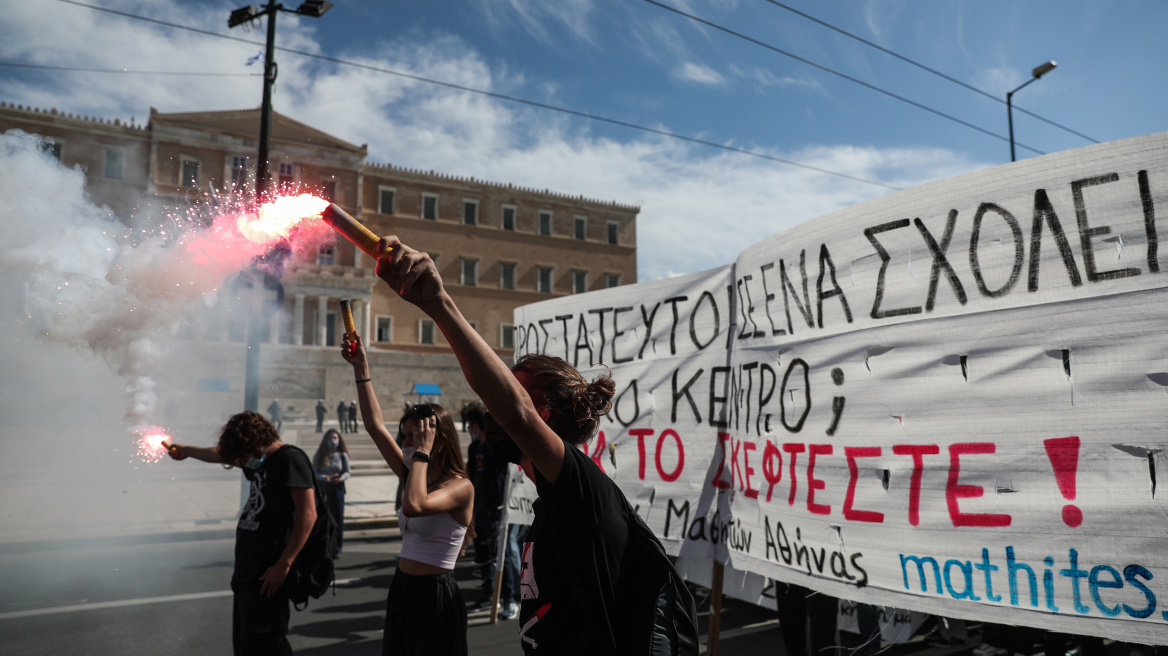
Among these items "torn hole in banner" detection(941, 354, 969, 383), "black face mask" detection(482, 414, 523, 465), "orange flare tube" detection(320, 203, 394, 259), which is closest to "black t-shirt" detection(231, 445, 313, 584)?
"black face mask" detection(482, 414, 523, 465)

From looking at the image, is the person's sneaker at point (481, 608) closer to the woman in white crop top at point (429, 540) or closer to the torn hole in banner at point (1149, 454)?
the woman in white crop top at point (429, 540)

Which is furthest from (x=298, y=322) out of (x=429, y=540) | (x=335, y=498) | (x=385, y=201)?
(x=429, y=540)

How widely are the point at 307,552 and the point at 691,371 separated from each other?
2458 millimetres

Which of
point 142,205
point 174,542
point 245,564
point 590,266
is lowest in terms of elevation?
point 174,542

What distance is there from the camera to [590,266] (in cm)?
5122

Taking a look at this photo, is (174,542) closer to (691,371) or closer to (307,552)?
(307,552)

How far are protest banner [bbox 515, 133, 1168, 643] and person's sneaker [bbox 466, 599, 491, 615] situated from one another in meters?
2.92

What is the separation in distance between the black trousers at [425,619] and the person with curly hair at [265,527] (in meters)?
0.71

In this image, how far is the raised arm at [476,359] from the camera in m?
1.33

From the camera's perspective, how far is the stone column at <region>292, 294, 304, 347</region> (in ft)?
139

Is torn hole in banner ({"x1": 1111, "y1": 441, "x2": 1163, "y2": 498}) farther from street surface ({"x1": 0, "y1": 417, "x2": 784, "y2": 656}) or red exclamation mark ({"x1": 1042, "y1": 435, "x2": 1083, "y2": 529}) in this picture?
street surface ({"x1": 0, "y1": 417, "x2": 784, "y2": 656})

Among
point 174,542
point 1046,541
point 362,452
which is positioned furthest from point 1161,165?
point 362,452

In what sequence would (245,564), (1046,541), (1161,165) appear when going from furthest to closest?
(245,564) → (1046,541) → (1161,165)

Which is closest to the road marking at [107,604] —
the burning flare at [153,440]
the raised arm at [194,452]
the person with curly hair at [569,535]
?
the burning flare at [153,440]
